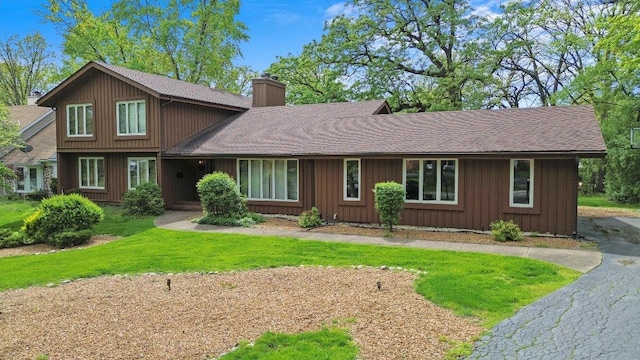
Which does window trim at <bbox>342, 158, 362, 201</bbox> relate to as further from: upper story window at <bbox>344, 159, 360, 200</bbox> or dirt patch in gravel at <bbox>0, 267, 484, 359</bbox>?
dirt patch in gravel at <bbox>0, 267, 484, 359</bbox>

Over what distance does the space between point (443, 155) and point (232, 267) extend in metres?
6.88

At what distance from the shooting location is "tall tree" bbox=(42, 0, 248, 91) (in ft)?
106

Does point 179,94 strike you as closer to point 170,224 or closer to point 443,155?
point 170,224

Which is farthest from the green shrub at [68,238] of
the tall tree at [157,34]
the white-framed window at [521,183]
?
the tall tree at [157,34]

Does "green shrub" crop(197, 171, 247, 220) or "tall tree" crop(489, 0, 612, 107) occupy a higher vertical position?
"tall tree" crop(489, 0, 612, 107)

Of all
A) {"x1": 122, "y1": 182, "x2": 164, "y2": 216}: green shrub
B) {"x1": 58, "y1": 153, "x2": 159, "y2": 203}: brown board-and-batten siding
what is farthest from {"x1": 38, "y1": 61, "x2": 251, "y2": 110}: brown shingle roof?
{"x1": 122, "y1": 182, "x2": 164, "y2": 216}: green shrub

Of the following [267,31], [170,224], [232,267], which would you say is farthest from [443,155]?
[267,31]

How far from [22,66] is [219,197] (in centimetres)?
3779

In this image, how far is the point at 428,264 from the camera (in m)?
8.89

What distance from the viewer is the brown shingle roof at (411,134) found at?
12062 millimetres

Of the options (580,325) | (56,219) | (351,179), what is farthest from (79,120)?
(580,325)

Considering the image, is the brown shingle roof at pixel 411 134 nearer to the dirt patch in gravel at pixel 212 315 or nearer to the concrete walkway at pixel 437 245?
the concrete walkway at pixel 437 245

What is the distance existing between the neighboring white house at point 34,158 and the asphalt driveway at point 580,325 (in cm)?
2588

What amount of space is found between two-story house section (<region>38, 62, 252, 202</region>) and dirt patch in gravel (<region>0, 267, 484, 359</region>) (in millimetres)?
11727
